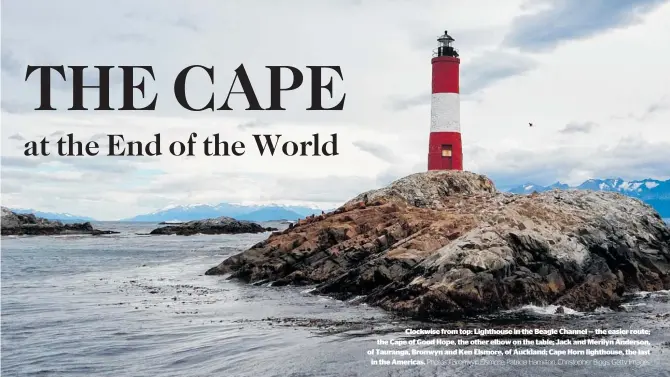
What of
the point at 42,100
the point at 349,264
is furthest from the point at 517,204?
the point at 42,100

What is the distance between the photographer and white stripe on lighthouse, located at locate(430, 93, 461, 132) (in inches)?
1821

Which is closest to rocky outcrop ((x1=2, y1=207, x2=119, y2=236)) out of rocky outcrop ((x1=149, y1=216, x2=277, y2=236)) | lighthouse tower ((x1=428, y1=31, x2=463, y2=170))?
rocky outcrop ((x1=149, y1=216, x2=277, y2=236))

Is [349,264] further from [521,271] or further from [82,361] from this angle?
[82,361]

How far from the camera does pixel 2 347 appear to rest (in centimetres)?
1809

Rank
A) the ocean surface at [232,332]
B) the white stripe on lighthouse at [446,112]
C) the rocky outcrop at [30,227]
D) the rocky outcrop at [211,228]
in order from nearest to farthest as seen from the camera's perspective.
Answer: the ocean surface at [232,332] → the white stripe on lighthouse at [446,112] → the rocky outcrop at [30,227] → the rocky outcrop at [211,228]

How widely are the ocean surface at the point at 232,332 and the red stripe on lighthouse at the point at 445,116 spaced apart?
1937 cm

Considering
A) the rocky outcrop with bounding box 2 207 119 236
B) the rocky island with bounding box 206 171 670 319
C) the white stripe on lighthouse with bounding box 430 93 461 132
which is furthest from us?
the rocky outcrop with bounding box 2 207 119 236

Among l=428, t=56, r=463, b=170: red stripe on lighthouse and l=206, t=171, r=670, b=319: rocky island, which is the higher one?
l=428, t=56, r=463, b=170: red stripe on lighthouse

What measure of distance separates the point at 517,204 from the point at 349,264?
25.9 feet

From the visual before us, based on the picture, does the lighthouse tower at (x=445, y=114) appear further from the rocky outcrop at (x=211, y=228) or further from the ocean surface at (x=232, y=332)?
the rocky outcrop at (x=211, y=228)

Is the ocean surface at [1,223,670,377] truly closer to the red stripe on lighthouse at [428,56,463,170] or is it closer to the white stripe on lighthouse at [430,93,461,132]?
the red stripe on lighthouse at [428,56,463,170]

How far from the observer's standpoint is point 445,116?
152 feet

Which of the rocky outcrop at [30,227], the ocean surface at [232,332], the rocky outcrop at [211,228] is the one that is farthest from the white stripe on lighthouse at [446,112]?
the rocky outcrop at [30,227]

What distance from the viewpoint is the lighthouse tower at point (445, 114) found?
1822 inches
